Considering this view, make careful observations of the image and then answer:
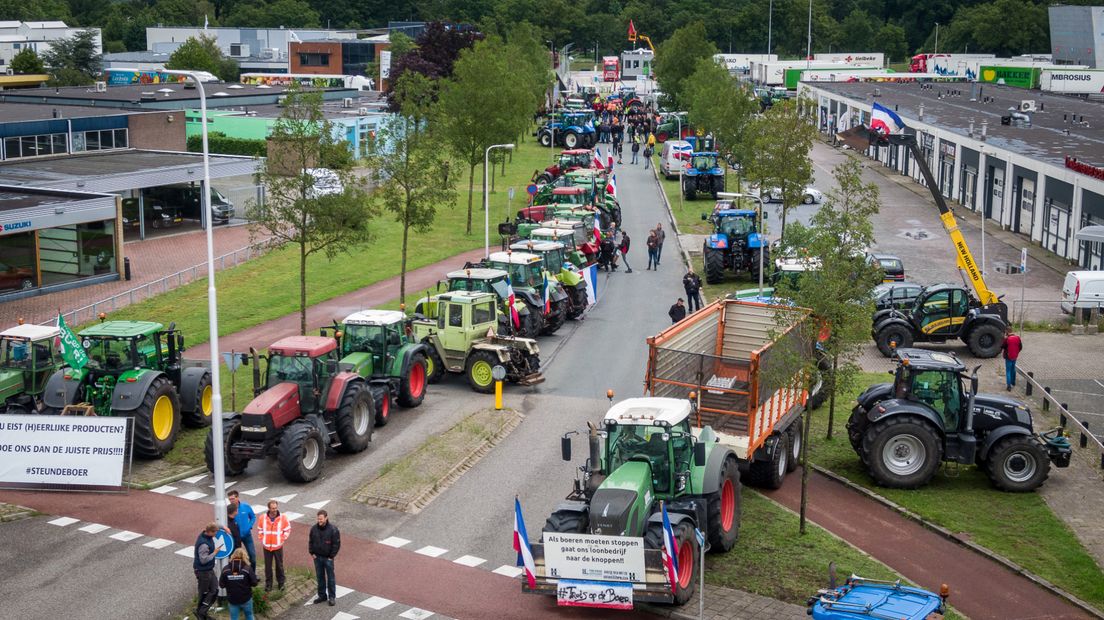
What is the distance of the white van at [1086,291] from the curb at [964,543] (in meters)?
16.7

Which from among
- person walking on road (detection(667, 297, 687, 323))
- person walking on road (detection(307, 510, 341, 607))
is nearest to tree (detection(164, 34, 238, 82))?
person walking on road (detection(667, 297, 687, 323))

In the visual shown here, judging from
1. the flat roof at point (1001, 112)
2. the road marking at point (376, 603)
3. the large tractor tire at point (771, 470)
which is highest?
the flat roof at point (1001, 112)

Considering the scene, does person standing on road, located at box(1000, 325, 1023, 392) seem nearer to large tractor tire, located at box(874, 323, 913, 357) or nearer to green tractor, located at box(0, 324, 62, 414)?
large tractor tire, located at box(874, 323, 913, 357)

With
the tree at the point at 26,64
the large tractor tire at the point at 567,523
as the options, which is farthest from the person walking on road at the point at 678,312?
the tree at the point at 26,64

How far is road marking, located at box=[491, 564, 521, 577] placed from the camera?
59.7 feet

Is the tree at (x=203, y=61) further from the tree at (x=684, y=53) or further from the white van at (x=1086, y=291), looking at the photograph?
the white van at (x=1086, y=291)

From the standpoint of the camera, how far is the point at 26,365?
77.4 feet

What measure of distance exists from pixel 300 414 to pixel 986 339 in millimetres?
18627

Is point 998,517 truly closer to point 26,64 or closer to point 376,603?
point 376,603

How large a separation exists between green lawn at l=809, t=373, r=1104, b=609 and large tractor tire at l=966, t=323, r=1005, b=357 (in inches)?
348

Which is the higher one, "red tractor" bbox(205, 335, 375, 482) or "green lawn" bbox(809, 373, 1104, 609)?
"red tractor" bbox(205, 335, 375, 482)

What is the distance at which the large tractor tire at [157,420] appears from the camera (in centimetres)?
2269

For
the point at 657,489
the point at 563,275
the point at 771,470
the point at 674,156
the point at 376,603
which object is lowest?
the point at 376,603

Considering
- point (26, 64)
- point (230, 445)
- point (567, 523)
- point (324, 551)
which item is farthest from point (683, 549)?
point (26, 64)
